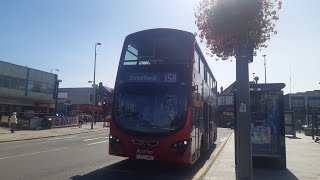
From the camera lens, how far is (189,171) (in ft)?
42.5

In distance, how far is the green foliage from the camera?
7699 millimetres

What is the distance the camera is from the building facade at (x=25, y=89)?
52.8m

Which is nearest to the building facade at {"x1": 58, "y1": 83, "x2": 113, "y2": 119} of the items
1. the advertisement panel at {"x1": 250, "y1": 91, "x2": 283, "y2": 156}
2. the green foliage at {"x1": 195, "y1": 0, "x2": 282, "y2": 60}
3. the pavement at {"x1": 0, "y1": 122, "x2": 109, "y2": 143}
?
the pavement at {"x1": 0, "y1": 122, "x2": 109, "y2": 143}

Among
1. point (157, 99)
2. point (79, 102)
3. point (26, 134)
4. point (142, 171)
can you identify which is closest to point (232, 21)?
point (157, 99)

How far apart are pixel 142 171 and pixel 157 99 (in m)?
2.45

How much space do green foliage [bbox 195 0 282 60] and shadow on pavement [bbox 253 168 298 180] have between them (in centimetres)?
471

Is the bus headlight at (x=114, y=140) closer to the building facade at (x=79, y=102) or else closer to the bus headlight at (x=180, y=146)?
the bus headlight at (x=180, y=146)

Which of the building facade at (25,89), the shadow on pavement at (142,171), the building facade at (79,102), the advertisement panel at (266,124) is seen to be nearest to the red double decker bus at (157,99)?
the shadow on pavement at (142,171)

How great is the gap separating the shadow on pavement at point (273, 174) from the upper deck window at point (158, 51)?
419 centimetres

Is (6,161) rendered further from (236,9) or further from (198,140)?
(236,9)

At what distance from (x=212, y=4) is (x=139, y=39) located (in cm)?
534


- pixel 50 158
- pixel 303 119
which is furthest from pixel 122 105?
pixel 303 119

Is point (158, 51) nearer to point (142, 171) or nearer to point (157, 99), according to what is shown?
point (157, 99)

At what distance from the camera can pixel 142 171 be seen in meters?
12.4
